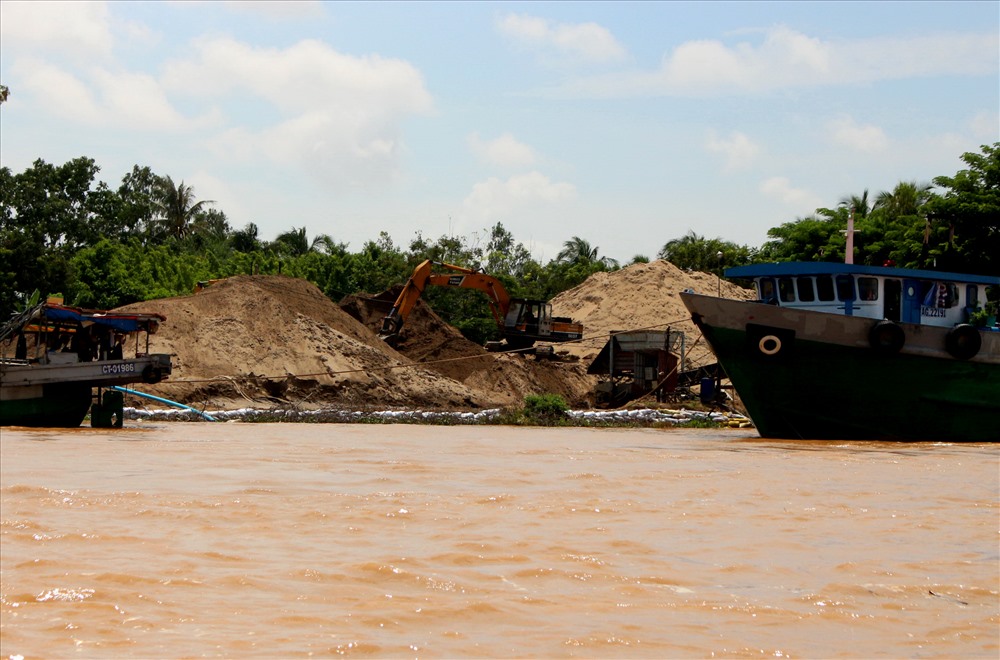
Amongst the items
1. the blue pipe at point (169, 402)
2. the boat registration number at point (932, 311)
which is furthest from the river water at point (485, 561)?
the blue pipe at point (169, 402)

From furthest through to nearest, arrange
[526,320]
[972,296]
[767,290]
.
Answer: [526,320], [972,296], [767,290]

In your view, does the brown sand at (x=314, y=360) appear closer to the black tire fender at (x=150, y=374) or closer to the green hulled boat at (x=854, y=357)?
the black tire fender at (x=150, y=374)

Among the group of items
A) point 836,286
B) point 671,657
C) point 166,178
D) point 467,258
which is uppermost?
point 166,178

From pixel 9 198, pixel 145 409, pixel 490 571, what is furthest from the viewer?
pixel 9 198

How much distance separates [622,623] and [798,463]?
38.2 feet

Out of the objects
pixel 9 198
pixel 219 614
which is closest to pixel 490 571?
pixel 219 614

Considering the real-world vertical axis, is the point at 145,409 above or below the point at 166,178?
below

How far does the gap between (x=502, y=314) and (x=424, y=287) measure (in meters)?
3.05

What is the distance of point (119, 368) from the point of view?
78.0 ft

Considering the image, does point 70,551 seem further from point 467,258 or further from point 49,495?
point 467,258

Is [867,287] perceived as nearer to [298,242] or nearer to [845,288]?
[845,288]

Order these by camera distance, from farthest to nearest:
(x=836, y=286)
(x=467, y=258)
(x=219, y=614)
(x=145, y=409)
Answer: (x=467, y=258), (x=145, y=409), (x=836, y=286), (x=219, y=614)

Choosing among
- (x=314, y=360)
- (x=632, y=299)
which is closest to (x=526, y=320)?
(x=314, y=360)

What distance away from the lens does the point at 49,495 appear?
1056cm
